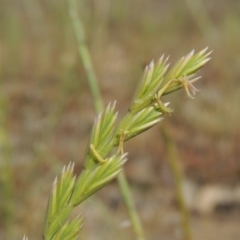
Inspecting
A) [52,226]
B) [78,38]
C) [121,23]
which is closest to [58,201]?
[52,226]

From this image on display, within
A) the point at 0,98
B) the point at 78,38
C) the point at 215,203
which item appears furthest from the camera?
the point at 215,203

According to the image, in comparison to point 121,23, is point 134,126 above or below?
below

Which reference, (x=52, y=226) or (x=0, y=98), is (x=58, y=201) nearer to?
(x=52, y=226)

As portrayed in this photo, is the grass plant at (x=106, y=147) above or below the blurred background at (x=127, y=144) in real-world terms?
below

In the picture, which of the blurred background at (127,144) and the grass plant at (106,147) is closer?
the grass plant at (106,147)

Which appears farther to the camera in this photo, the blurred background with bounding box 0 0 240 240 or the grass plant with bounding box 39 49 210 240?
the blurred background with bounding box 0 0 240 240
